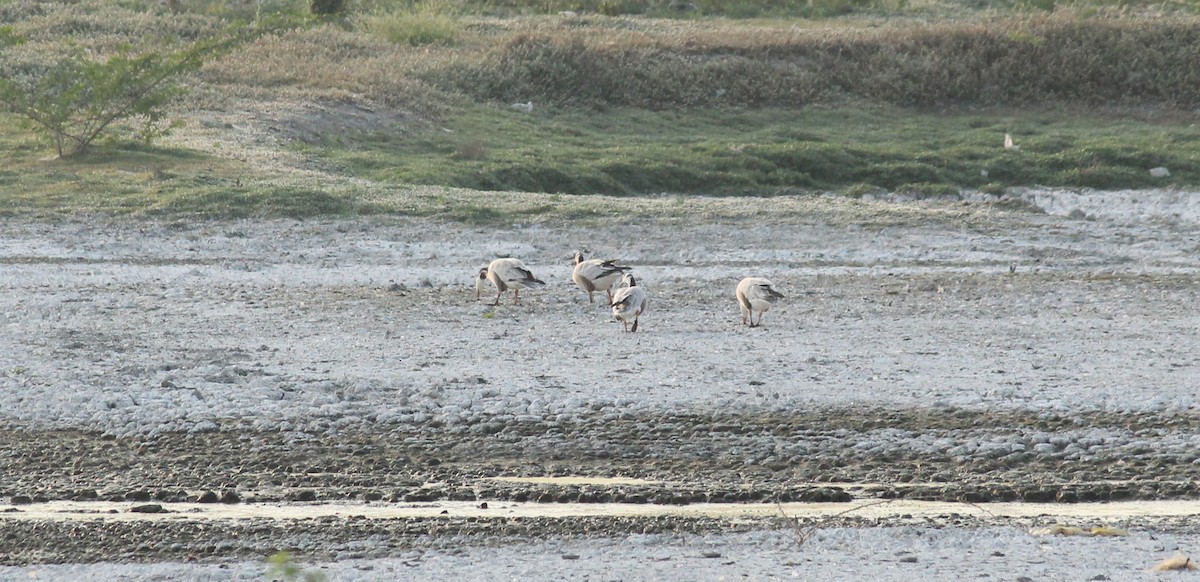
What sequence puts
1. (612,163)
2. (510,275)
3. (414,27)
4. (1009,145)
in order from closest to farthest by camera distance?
(510,275) → (612,163) → (1009,145) → (414,27)

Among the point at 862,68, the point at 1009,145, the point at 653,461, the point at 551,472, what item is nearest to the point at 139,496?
the point at 551,472

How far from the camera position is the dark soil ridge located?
24.1ft

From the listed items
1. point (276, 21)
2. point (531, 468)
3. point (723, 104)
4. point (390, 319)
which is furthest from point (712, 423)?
point (276, 21)

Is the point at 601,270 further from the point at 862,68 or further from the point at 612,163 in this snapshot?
the point at 862,68

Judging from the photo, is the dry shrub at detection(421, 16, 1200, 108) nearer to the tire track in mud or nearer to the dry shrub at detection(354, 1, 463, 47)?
the dry shrub at detection(354, 1, 463, 47)

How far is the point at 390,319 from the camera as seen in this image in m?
11.6

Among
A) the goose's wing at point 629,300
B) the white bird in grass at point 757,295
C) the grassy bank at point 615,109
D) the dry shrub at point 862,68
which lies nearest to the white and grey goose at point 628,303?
the goose's wing at point 629,300

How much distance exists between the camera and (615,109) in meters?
27.0

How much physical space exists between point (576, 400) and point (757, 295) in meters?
2.54

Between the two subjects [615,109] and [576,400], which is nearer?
[576,400]

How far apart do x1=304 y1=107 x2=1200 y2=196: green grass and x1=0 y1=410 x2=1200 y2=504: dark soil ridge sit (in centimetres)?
1140

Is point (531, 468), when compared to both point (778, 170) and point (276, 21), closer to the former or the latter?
point (778, 170)

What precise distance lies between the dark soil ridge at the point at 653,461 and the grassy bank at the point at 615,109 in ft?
28.1

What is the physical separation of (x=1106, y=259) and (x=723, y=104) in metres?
13.2
